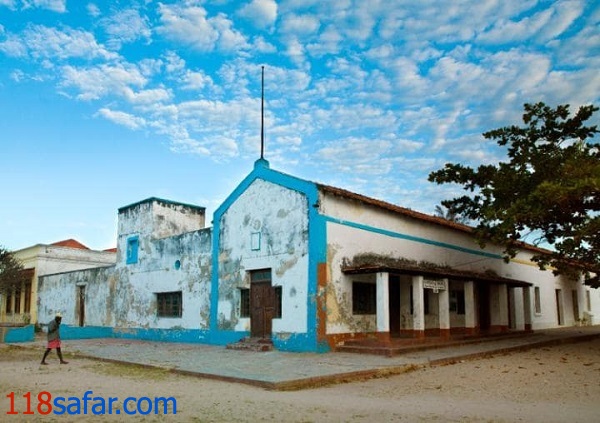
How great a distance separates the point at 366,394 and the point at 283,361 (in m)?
→ 4.41

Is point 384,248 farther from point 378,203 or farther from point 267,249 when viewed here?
point 267,249

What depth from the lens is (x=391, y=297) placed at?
18.0 metres

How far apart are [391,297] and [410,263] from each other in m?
1.37

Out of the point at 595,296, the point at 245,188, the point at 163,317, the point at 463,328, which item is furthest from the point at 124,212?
the point at 595,296

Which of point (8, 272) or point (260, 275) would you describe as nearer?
point (260, 275)

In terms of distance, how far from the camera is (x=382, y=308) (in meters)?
14.9

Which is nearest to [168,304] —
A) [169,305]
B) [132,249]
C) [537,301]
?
[169,305]

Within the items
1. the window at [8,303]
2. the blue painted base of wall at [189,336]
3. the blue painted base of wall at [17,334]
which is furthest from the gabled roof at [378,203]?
the window at [8,303]

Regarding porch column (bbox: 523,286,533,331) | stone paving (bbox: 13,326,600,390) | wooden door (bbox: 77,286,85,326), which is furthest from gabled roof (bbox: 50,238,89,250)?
porch column (bbox: 523,286,533,331)

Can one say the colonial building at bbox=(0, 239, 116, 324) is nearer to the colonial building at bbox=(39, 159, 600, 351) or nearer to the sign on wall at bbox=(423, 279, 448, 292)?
the colonial building at bbox=(39, 159, 600, 351)

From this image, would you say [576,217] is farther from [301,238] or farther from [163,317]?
[163,317]

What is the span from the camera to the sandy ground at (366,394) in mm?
7035

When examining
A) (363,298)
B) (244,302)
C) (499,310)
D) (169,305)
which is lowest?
(499,310)

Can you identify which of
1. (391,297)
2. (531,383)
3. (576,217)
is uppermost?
(576,217)
